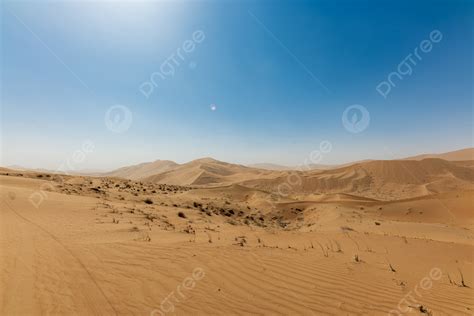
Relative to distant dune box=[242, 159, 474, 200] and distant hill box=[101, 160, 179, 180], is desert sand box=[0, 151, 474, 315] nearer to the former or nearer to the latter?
distant dune box=[242, 159, 474, 200]

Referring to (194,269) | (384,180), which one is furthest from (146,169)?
(194,269)

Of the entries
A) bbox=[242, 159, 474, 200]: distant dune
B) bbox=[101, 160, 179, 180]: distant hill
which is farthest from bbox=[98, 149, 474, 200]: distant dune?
bbox=[101, 160, 179, 180]: distant hill

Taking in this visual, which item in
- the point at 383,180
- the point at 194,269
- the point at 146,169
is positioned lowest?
the point at 194,269

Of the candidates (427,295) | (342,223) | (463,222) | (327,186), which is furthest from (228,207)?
(327,186)

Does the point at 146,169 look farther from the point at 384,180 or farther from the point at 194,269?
the point at 194,269

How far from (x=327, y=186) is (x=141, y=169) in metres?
91.1

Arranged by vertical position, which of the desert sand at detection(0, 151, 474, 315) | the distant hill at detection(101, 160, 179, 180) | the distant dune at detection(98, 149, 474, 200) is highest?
the distant hill at detection(101, 160, 179, 180)

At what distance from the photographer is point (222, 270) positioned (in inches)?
193

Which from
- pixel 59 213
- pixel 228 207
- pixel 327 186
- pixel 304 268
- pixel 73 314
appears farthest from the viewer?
pixel 327 186

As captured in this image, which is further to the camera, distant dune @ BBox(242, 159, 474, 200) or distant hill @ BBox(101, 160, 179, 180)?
distant hill @ BBox(101, 160, 179, 180)

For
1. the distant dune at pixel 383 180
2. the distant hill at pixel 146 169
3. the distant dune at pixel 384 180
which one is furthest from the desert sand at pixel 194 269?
the distant hill at pixel 146 169

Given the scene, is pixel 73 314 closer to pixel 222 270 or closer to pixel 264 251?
pixel 222 270

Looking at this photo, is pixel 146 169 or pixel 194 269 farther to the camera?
pixel 146 169

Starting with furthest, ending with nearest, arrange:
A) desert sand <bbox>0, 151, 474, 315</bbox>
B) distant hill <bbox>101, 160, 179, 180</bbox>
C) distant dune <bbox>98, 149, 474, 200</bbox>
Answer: distant hill <bbox>101, 160, 179, 180</bbox> → distant dune <bbox>98, 149, 474, 200</bbox> → desert sand <bbox>0, 151, 474, 315</bbox>
